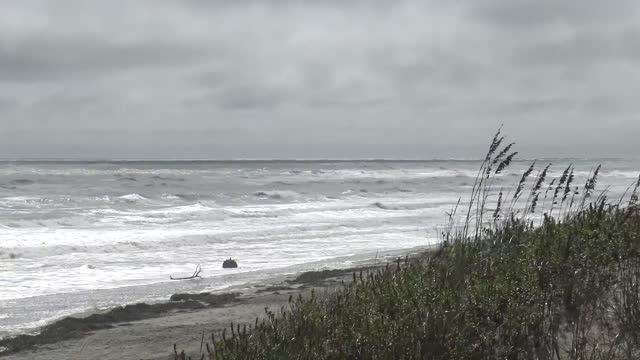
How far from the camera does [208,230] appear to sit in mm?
17312

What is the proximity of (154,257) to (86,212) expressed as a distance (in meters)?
8.79

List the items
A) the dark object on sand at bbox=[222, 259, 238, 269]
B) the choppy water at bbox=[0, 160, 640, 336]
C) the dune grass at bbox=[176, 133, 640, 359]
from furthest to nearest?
the dark object on sand at bbox=[222, 259, 238, 269] < the choppy water at bbox=[0, 160, 640, 336] < the dune grass at bbox=[176, 133, 640, 359]

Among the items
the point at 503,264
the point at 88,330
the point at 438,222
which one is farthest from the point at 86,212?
the point at 503,264

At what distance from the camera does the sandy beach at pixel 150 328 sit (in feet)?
18.7

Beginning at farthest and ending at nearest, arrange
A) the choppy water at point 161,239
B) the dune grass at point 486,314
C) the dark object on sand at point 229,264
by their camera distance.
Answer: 1. the dark object on sand at point 229,264
2. the choppy water at point 161,239
3. the dune grass at point 486,314

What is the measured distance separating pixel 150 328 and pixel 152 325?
0.17 m

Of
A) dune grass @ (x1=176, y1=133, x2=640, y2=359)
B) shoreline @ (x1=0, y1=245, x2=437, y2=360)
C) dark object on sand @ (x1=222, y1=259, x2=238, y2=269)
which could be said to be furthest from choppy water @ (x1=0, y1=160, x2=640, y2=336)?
dune grass @ (x1=176, y1=133, x2=640, y2=359)

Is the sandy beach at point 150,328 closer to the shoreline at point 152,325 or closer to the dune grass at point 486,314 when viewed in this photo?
the shoreline at point 152,325

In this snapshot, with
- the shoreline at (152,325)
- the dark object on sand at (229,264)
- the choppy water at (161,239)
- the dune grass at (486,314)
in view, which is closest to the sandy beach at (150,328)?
the shoreline at (152,325)

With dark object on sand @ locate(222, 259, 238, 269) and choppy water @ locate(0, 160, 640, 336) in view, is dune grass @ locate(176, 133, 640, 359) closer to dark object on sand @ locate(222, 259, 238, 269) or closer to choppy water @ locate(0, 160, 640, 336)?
choppy water @ locate(0, 160, 640, 336)

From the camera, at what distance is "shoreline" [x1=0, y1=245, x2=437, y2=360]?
5.77 meters

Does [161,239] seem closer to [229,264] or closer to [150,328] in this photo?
[229,264]

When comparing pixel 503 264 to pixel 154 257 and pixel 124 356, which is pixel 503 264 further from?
pixel 154 257

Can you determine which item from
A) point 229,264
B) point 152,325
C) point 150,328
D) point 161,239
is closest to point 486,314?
point 150,328
